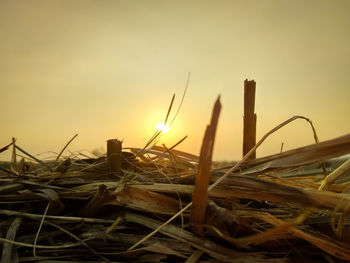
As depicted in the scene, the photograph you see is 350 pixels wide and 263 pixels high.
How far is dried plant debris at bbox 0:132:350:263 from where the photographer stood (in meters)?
1.00

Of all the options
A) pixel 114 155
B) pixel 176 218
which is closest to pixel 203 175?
pixel 176 218

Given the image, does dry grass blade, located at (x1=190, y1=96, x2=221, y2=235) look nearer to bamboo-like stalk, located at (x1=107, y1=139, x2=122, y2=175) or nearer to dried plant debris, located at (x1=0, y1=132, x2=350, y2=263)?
dried plant debris, located at (x1=0, y1=132, x2=350, y2=263)

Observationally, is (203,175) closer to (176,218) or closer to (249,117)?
(176,218)

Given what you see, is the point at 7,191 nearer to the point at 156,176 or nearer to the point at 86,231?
the point at 86,231

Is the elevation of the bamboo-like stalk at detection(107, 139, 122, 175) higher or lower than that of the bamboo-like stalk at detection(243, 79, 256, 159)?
lower

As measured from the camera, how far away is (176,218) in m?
1.19

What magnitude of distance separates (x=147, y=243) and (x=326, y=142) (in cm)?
69

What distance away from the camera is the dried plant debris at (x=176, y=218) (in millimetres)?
1003

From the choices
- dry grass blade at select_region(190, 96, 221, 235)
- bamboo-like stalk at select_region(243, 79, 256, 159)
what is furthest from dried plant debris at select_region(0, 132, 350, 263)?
bamboo-like stalk at select_region(243, 79, 256, 159)

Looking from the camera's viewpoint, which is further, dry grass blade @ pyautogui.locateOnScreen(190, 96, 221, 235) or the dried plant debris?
the dried plant debris

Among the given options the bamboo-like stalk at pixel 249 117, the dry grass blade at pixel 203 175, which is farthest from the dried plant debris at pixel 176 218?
the bamboo-like stalk at pixel 249 117

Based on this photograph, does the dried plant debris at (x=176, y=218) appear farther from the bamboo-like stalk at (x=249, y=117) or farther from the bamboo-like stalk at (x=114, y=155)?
the bamboo-like stalk at (x=249, y=117)

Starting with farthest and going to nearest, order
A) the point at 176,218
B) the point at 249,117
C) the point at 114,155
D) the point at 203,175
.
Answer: the point at 249,117 → the point at 114,155 → the point at 176,218 → the point at 203,175

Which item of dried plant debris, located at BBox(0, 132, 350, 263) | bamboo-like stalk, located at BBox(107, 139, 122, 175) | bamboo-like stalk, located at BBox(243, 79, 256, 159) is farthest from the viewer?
bamboo-like stalk, located at BBox(243, 79, 256, 159)
